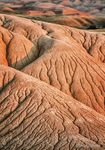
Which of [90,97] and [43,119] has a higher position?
[43,119]

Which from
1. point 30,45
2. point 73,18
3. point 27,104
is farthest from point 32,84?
point 73,18

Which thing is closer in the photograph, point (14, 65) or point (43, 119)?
point (43, 119)

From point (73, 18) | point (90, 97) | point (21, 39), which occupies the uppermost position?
point (21, 39)

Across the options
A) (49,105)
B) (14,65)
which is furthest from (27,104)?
(14,65)

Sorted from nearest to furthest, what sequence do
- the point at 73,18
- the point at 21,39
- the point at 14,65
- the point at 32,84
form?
1. the point at 32,84
2. the point at 14,65
3. the point at 21,39
4. the point at 73,18

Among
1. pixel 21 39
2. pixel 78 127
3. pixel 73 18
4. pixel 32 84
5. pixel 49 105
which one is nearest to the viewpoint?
pixel 78 127

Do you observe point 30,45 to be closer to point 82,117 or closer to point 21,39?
point 21,39
